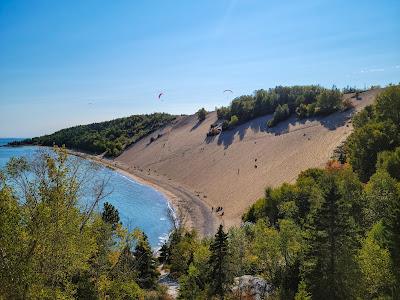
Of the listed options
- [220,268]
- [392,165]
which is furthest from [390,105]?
[220,268]

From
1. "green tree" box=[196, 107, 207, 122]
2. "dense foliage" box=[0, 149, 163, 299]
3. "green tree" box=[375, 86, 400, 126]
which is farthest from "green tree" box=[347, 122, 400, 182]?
"green tree" box=[196, 107, 207, 122]

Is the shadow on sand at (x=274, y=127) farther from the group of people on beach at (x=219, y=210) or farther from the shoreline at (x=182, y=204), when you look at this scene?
the group of people on beach at (x=219, y=210)

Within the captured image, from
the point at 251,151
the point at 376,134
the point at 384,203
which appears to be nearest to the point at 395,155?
the point at 376,134

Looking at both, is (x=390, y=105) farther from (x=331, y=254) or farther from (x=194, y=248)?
(x=331, y=254)

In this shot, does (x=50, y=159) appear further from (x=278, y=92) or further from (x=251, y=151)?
(x=278, y=92)

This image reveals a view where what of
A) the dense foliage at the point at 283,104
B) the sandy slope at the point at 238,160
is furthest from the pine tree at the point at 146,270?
the dense foliage at the point at 283,104
